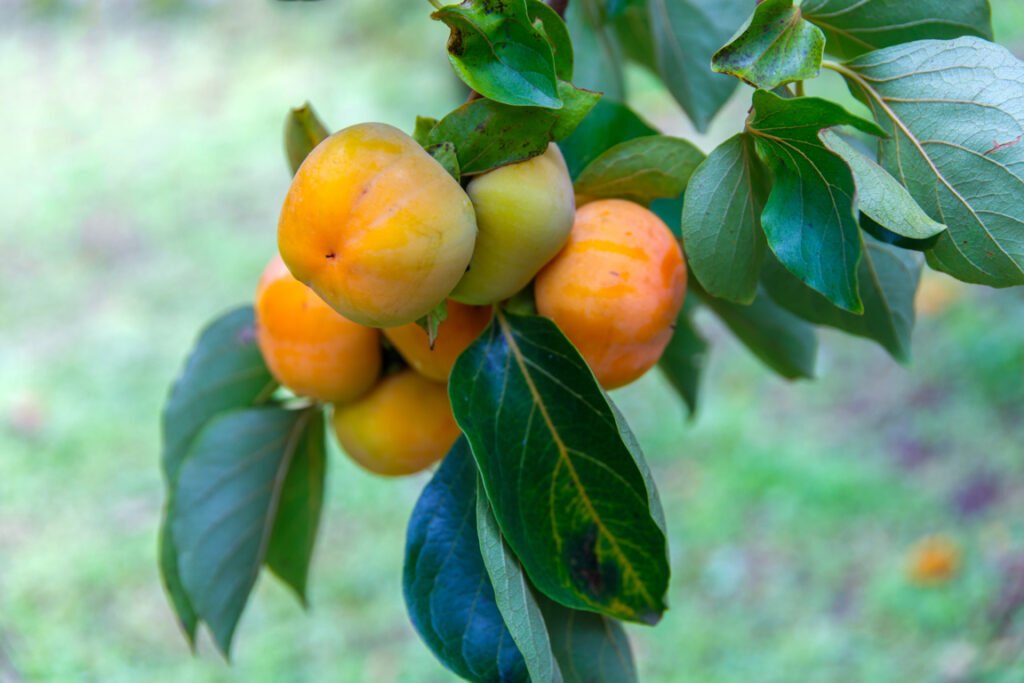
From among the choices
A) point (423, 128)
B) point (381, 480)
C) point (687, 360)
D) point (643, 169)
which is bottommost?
point (381, 480)

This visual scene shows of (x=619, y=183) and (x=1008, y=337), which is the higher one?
(x=619, y=183)

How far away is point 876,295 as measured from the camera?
0.74 metres

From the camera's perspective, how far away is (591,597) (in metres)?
0.64

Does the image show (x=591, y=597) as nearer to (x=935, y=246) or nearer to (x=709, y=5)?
(x=935, y=246)

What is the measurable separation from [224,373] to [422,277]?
1.47ft

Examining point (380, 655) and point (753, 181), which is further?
point (380, 655)

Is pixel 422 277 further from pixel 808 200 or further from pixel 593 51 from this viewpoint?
pixel 593 51

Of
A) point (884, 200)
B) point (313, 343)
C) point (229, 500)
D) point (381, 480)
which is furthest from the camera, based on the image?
point (381, 480)

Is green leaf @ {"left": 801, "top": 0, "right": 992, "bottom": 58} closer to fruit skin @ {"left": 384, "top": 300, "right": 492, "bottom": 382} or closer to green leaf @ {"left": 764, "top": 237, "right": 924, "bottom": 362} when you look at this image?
green leaf @ {"left": 764, "top": 237, "right": 924, "bottom": 362}

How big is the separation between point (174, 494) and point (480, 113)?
Result: 19.1 inches

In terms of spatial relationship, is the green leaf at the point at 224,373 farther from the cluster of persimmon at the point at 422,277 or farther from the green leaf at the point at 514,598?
the green leaf at the point at 514,598

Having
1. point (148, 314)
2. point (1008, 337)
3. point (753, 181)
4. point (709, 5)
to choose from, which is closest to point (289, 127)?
point (753, 181)

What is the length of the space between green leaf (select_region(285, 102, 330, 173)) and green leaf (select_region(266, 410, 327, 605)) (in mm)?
272

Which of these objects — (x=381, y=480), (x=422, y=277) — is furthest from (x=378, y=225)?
(x=381, y=480)
